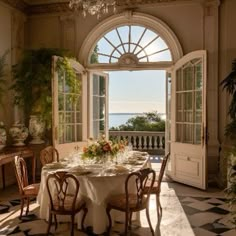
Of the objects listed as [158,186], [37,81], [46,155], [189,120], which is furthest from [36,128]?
[158,186]

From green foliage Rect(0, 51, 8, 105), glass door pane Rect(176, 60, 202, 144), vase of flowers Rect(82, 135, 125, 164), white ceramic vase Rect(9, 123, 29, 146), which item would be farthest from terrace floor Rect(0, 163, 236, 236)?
green foliage Rect(0, 51, 8, 105)

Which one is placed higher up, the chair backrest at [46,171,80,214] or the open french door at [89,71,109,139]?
the open french door at [89,71,109,139]

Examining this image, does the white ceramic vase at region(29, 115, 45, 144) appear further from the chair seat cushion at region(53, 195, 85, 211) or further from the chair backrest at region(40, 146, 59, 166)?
the chair seat cushion at region(53, 195, 85, 211)

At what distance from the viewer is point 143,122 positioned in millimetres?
12195

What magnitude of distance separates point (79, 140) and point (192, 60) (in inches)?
109

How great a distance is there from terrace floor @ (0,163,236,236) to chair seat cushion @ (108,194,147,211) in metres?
0.41

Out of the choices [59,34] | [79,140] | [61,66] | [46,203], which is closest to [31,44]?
[59,34]

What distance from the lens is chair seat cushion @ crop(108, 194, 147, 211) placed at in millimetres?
3688

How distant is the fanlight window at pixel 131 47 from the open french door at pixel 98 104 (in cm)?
48

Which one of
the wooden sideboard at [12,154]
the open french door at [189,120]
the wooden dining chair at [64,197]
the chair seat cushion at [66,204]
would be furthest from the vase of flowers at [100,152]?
the open french door at [189,120]

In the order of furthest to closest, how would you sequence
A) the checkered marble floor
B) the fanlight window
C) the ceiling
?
the fanlight window, the ceiling, the checkered marble floor

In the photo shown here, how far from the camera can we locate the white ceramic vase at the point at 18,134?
20.4ft

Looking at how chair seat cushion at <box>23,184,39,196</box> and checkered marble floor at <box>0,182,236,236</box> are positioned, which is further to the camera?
chair seat cushion at <box>23,184,39,196</box>

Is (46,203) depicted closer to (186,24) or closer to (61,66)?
(61,66)
